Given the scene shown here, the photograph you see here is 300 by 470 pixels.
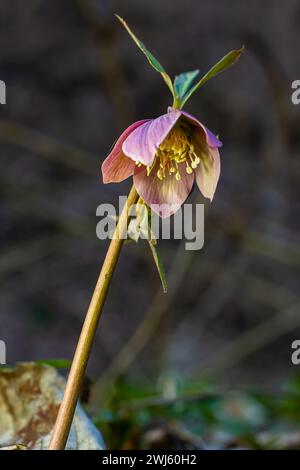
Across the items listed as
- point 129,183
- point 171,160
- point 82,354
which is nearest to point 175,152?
point 171,160

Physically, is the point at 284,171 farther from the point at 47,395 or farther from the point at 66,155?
the point at 47,395

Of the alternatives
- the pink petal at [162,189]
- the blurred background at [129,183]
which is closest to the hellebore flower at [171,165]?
the pink petal at [162,189]

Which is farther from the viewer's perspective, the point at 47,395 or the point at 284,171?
the point at 284,171

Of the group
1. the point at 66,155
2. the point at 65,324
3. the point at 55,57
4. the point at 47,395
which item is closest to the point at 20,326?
the point at 65,324

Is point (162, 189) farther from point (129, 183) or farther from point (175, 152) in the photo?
point (129, 183)

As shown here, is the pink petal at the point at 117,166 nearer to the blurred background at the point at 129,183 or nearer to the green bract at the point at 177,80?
the green bract at the point at 177,80

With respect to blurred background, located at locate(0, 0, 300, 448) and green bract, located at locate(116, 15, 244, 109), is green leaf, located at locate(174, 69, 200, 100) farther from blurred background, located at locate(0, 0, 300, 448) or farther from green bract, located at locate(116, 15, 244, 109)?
blurred background, located at locate(0, 0, 300, 448)

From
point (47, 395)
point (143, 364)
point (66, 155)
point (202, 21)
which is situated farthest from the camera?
point (202, 21)
